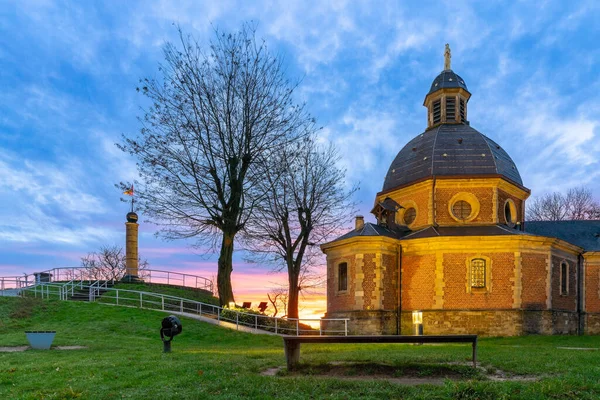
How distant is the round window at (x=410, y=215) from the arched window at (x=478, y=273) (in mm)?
4624

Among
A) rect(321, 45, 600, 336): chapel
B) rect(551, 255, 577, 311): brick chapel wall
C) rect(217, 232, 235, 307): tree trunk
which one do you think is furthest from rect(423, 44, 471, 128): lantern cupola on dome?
rect(217, 232, 235, 307): tree trunk

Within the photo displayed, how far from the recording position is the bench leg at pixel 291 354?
847cm

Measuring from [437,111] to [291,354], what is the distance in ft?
89.4

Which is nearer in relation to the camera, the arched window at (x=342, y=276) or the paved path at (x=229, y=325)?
the paved path at (x=229, y=325)

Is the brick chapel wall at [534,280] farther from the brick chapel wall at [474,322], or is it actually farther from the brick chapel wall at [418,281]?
the brick chapel wall at [418,281]

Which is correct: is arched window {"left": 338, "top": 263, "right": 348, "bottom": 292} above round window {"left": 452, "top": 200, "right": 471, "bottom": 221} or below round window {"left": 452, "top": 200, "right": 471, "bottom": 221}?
below

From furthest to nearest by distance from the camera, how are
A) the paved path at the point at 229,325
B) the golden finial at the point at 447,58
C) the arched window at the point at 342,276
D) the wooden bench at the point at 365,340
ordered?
the golden finial at the point at 447,58
the arched window at the point at 342,276
the paved path at the point at 229,325
the wooden bench at the point at 365,340

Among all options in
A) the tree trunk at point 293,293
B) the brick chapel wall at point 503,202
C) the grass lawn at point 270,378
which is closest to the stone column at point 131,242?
the tree trunk at point 293,293

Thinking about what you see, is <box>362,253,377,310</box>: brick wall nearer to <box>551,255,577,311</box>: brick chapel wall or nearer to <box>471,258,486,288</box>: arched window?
<box>471,258,486,288</box>: arched window

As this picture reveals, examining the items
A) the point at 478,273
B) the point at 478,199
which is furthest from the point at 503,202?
the point at 478,273

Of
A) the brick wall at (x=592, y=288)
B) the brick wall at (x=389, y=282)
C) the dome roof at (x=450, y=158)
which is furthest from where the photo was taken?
the brick wall at (x=592, y=288)

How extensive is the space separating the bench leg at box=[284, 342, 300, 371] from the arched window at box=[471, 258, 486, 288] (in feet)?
57.5

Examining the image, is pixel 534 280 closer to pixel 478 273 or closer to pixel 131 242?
pixel 478 273

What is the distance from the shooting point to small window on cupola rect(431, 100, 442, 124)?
106 ft
